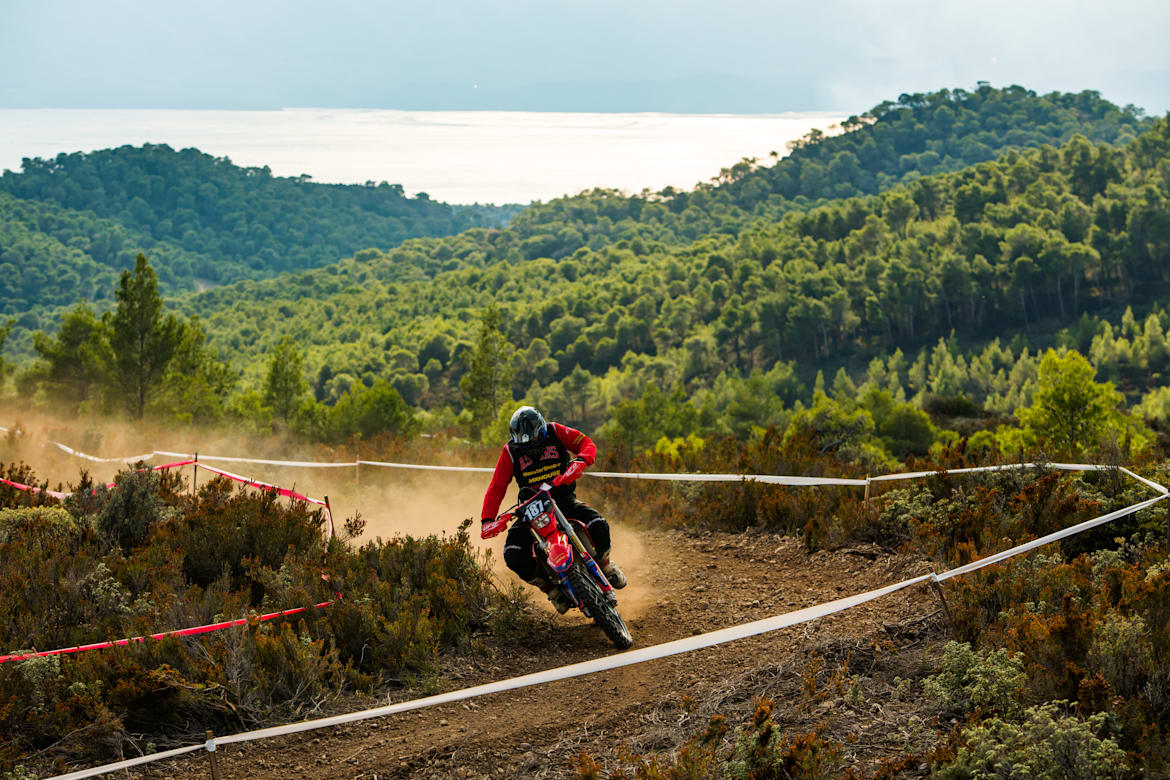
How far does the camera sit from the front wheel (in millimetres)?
6586

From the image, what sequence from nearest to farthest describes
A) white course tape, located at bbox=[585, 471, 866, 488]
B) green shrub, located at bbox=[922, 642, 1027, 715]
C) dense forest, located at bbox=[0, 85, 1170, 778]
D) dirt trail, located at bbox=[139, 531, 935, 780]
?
dense forest, located at bbox=[0, 85, 1170, 778] → green shrub, located at bbox=[922, 642, 1027, 715] → dirt trail, located at bbox=[139, 531, 935, 780] → white course tape, located at bbox=[585, 471, 866, 488]

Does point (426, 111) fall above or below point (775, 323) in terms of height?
above

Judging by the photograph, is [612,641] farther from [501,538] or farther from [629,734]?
[501,538]

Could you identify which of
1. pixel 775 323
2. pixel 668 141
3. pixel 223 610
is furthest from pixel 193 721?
pixel 668 141

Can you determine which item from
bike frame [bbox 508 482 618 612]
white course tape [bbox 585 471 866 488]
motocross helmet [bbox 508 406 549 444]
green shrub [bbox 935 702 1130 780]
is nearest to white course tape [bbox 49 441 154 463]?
white course tape [bbox 585 471 866 488]

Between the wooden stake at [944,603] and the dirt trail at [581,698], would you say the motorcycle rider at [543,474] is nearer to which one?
the dirt trail at [581,698]

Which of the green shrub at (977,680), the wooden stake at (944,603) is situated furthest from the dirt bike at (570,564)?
the green shrub at (977,680)

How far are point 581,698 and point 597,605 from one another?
953mm

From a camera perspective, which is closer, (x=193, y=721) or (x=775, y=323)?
(x=193, y=721)

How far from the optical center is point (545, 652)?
6.81 m

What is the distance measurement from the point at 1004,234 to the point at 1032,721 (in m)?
138

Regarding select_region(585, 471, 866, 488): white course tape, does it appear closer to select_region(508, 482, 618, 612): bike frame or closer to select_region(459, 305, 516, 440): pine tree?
select_region(508, 482, 618, 612): bike frame

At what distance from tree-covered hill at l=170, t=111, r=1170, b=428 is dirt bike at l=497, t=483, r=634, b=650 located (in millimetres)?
81001

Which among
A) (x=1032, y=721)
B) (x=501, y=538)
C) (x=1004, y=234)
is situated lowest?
(x=501, y=538)
